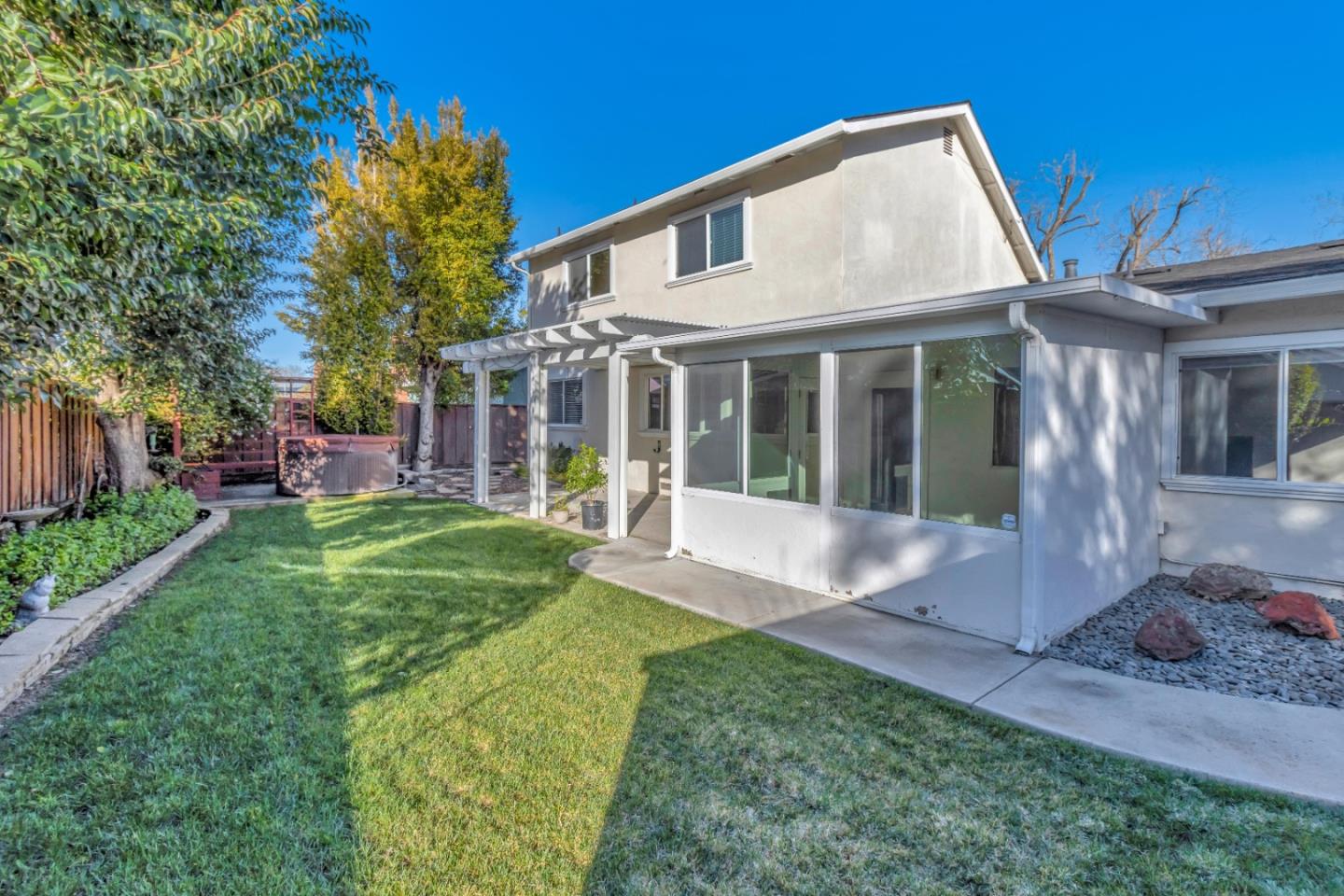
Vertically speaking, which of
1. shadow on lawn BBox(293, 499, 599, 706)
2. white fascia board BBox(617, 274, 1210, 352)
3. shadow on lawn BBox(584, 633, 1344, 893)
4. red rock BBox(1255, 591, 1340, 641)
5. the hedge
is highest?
white fascia board BBox(617, 274, 1210, 352)

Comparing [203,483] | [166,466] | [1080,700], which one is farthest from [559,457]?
[1080,700]

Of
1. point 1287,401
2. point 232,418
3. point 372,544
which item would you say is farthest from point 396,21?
point 1287,401

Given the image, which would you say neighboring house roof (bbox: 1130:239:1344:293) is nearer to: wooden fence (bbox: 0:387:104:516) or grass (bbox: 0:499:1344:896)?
grass (bbox: 0:499:1344:896)

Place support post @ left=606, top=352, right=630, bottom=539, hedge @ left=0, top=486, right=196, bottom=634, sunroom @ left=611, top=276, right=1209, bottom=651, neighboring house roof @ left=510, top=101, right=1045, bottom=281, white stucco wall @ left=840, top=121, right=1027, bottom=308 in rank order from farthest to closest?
1. support post @ left=606, top=352, right=630, bottom=539
2. white stucco wall @ left=840, top=121, right=1027, bottom=308
3. neighboring house roof @ left=510, top=101, right=1045, bottom=281
4. hedge @ left=0, top=486, right=196, bottom=634
5. sunroom @ left=611, top=276, right=1209, bottom=651

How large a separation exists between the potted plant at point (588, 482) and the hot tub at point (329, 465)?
5534 millimetres

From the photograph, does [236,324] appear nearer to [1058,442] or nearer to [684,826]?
[684,826]

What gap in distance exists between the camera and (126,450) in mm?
8336

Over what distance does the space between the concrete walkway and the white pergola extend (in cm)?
345

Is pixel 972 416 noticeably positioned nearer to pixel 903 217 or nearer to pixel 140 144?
pixel 903 217

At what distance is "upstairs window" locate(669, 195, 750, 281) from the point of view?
32.3 feet

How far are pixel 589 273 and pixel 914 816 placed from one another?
11772 mm

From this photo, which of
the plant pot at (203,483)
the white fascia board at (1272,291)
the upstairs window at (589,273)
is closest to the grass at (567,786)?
the white fascia board at (1272,291)

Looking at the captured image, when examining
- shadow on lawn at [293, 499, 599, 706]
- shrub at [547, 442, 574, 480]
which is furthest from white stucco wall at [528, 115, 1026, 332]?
shadow on lawn at [293, 499, 599, 706]

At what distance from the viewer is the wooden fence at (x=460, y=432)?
19.4 meters
